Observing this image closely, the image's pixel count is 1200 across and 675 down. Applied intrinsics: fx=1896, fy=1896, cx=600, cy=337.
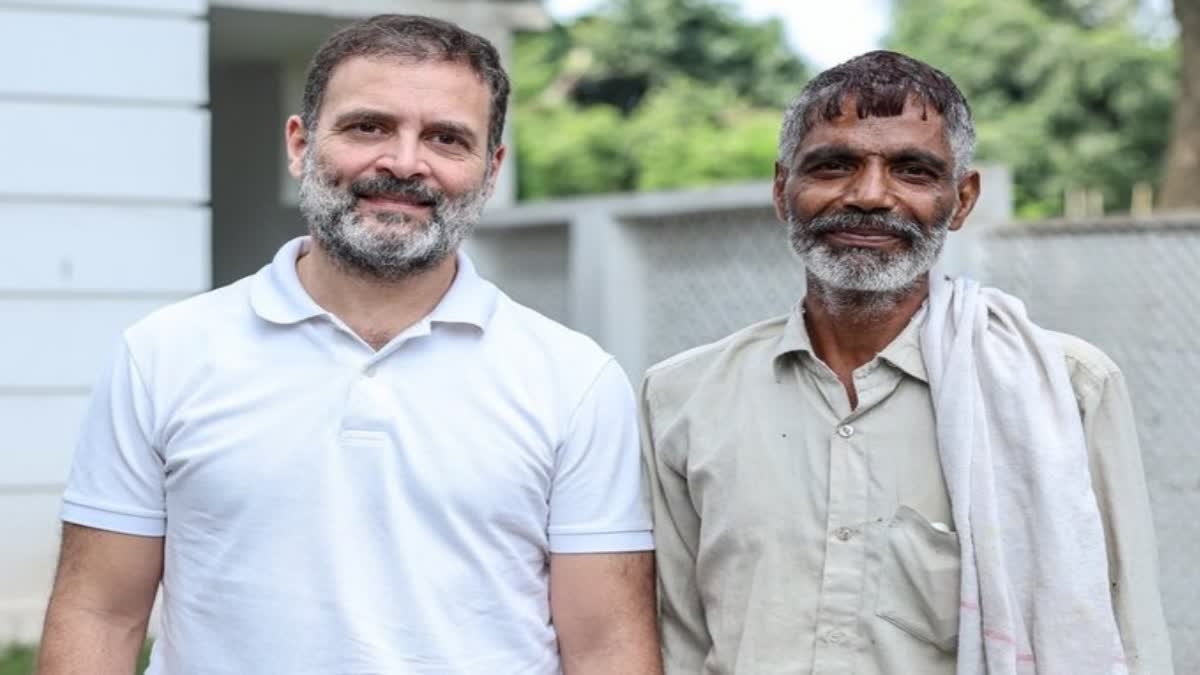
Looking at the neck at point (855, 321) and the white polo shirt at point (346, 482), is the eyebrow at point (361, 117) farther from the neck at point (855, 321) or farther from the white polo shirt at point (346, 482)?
the neck at point (855, 321)

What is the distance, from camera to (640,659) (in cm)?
318

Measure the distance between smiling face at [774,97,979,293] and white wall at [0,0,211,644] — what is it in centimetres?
449

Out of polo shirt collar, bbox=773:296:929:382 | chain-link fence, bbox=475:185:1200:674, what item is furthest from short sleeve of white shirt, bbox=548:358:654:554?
chain-link fence, bbox=475:185:1200:674

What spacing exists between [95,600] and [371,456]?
1.69ft

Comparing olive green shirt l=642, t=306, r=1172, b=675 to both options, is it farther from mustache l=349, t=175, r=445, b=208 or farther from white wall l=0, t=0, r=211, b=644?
white wall l=0, t=0, r=211, b=644

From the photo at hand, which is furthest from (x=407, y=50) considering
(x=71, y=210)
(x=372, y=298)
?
(x=71, y=210)

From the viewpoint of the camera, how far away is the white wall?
23.1ft

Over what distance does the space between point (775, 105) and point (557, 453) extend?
3421 centimetres

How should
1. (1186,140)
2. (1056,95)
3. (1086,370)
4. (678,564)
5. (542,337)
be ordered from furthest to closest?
1. (1056,95)
2. (1186,140)
3. (678,564)
4. (542,337)
5. (1086,370)

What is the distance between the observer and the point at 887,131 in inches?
128

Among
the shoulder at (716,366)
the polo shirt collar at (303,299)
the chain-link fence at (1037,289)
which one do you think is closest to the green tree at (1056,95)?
the chain-link fence at (1037,289)

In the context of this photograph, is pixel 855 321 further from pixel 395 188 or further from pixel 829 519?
pixel 395 188

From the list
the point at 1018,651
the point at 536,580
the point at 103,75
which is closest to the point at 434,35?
the point at 536,580

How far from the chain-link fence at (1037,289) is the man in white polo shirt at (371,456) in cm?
259
